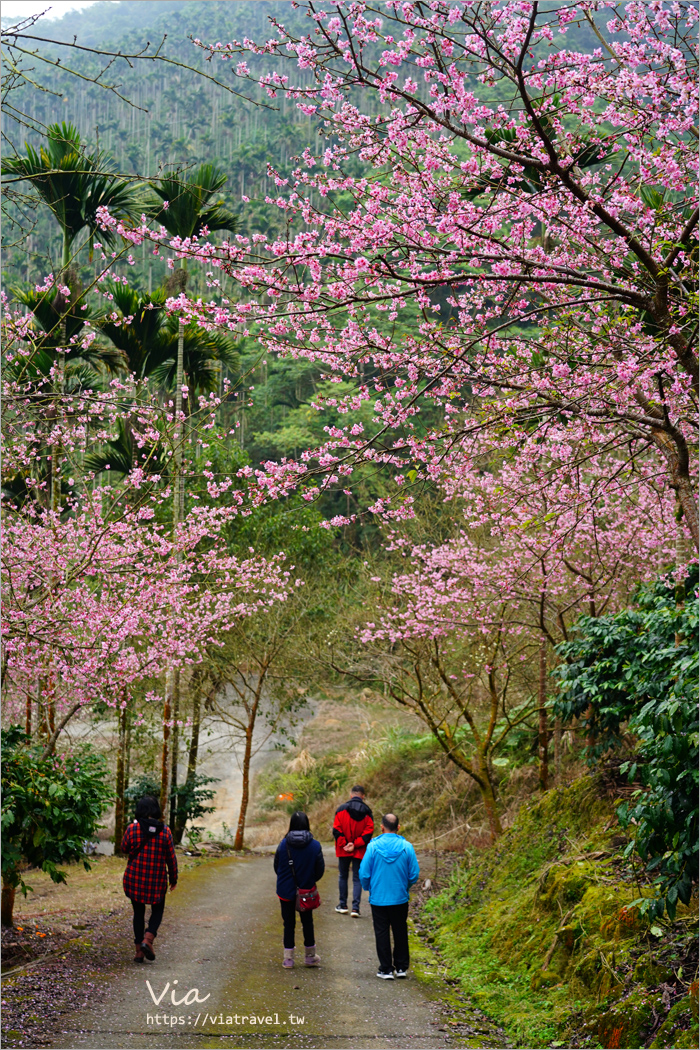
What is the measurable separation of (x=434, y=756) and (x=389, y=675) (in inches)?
251

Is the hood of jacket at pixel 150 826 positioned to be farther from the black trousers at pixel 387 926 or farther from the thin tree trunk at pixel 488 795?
the thin tree trunk at pixel 488 795

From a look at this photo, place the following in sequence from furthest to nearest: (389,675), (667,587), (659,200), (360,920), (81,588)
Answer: (389,675)
(81,588)
(360,920)
(667,587)
(659,200)

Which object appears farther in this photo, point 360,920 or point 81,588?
point 81,588

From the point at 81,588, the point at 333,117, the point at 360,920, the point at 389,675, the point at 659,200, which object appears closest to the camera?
the point at 333,117

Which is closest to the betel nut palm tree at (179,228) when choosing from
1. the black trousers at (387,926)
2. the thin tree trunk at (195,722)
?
the thin tree trunk at (195,722)

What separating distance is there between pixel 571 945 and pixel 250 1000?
2.39 m

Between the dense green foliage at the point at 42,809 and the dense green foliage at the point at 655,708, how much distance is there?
404 centimetres

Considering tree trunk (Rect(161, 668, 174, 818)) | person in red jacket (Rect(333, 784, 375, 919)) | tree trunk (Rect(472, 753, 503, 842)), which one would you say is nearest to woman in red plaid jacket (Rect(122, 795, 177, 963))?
person in red jacket (Rect(333, 784, 375, 919))

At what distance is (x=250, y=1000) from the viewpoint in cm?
537

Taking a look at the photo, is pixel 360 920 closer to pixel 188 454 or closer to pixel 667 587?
pixel 667 587

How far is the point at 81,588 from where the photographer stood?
9422mm

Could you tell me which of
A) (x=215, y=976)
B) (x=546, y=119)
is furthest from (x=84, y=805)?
(x=546, y=119)

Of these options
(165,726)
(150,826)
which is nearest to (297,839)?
(150,826)

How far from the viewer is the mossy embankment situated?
452 cm
